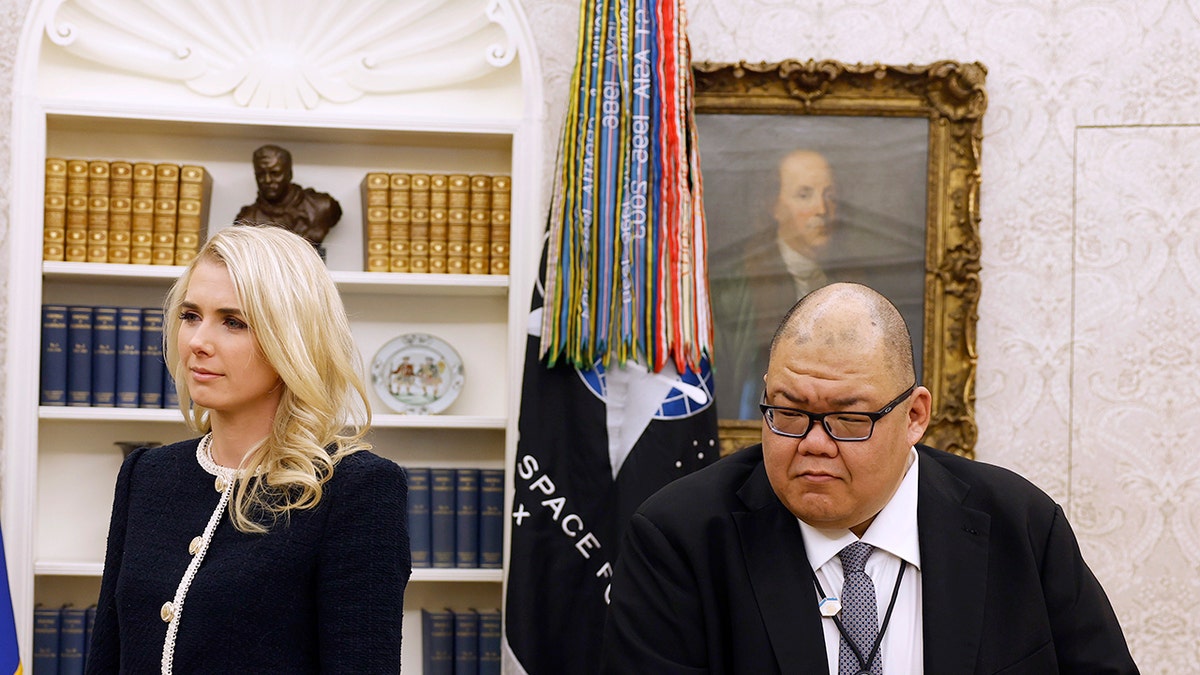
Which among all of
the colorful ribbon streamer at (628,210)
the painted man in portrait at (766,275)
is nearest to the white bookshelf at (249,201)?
the colorful ribbon streamer at (628,210)

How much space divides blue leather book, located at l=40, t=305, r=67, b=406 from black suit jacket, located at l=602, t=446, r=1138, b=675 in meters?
2.34

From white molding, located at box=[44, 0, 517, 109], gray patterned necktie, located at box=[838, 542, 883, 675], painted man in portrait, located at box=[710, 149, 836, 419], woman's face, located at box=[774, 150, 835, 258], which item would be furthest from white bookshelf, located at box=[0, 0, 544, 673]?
gray patterned necktie, located at box=[838, 542, 883, 675]

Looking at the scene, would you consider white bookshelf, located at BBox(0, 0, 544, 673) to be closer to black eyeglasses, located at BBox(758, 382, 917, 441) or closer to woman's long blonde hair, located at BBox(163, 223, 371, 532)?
woman's long blonde hair, located at BBox(163, 223, 371, 532)

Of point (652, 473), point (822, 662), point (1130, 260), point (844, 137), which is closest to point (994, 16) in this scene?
point (844, 137)

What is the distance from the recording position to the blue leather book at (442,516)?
3707 mm

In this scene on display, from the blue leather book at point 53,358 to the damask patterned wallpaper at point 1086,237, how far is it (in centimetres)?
152

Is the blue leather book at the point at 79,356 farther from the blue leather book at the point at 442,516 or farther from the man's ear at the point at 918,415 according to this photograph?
the man's ear at the point at 918,415

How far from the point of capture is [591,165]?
3.24 metres

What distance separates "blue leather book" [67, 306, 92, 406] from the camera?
143 inches

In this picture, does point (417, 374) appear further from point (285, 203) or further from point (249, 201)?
point (249, 201)

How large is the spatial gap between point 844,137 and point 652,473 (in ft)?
4.23

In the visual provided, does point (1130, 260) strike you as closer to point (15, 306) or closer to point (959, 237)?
point (959, 237)

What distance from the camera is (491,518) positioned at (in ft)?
12.3

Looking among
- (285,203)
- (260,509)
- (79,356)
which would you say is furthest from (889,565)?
(79,356)
